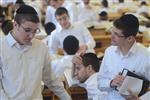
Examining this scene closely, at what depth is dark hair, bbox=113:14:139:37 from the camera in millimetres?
2648

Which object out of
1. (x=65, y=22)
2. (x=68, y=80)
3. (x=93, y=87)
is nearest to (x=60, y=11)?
(x=65, y=22)

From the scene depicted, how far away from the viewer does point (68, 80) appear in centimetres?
344

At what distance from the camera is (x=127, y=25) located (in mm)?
2664

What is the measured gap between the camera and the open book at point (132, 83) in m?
2.55

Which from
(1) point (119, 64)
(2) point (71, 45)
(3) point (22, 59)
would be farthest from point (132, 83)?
(2) point (71, 45)

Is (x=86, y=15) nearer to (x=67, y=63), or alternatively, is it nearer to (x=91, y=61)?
(x=67, y=63)

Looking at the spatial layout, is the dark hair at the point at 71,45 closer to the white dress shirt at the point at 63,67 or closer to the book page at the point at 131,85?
the white dress shirt at the point at 63,67

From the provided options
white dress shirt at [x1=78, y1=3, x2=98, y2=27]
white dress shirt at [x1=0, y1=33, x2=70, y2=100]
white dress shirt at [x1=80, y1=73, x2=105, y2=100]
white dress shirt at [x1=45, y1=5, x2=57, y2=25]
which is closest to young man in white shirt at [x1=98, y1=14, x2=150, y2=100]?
white dress shirt at [x1=80, y1=73, x2=105, y2=100]

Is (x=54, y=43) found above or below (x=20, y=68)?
below

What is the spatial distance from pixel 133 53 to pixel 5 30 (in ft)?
7.68

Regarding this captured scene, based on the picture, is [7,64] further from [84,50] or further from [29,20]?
[84,50]

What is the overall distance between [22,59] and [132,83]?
839 mm

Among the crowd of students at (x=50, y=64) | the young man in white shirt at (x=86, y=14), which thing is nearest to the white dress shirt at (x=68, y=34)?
the crowd of students at (x=50, y=64)

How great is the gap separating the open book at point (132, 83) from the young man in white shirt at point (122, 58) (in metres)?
0.03
